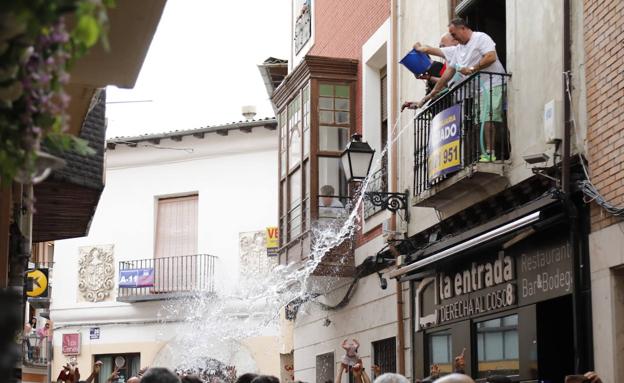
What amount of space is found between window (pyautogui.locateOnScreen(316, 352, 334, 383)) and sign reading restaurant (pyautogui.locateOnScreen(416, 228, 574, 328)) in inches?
176

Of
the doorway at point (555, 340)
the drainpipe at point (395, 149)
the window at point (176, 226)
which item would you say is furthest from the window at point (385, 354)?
the window at point (176, 226)

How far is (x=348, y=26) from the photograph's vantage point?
1891 centimetres

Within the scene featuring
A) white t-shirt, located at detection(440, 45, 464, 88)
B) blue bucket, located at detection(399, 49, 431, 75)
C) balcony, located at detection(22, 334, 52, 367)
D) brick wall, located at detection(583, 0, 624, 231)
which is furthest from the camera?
balcony, located at detection(22, 334, 52, 367)

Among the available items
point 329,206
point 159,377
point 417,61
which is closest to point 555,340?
point 417,61

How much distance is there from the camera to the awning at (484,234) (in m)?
10.8

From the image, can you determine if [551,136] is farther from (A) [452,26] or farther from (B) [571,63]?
(A) [452,26]

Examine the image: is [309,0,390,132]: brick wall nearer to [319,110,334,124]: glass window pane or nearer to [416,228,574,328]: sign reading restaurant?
[319,110,334,124]: glass window pane

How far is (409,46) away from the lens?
51.7 feet

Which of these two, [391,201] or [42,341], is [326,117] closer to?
[391,201]

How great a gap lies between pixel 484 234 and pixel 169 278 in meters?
20.5

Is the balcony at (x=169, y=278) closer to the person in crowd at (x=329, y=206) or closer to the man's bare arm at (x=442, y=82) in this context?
the person in crowd at (x=329, y=206)

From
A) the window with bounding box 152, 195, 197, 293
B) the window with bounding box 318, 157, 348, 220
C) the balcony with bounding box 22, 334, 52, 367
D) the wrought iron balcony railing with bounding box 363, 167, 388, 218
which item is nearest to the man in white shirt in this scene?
the wrought iron balcony railing with bounding box 363, 167, 388, 218

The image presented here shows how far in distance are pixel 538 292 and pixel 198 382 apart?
15.5 feet

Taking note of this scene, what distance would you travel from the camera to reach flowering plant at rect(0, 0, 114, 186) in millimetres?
2895
